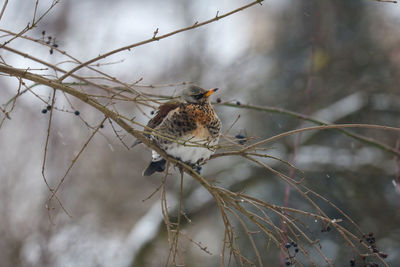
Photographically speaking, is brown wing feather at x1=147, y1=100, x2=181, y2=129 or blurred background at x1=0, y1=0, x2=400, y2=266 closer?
brown wing feather at x1=147, y1=100, x2=181, y2=129

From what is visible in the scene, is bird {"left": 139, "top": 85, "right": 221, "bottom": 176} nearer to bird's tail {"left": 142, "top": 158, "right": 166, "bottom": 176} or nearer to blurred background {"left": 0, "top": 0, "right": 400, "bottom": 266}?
bird's tail {"left": 142, "top": 158, "right": 166, "bottom": 176}

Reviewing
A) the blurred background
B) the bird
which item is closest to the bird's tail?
the bird

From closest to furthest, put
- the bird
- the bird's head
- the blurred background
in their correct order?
the bird
the bird's head
the blurred background

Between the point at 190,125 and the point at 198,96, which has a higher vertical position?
the point at 198,96

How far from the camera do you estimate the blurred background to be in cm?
461

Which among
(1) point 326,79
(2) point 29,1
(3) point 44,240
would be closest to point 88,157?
(3) point 44,240

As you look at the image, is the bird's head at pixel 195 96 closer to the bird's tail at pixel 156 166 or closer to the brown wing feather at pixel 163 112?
the brown wing feather at pixel 163 112

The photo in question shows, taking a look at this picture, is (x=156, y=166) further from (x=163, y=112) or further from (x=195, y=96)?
(x=195, y=96)

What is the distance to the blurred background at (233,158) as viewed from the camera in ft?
15.1

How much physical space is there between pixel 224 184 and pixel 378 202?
1.76 m

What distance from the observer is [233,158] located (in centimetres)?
615

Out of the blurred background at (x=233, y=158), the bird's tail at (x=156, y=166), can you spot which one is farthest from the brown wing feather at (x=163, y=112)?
the blurred background at (x=233, y=158)

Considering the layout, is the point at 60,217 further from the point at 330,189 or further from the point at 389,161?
the point at 389,161

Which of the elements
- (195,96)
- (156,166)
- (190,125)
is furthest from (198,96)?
(156,166)
